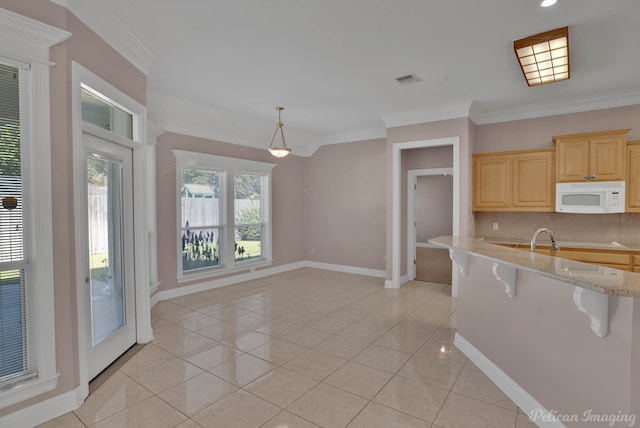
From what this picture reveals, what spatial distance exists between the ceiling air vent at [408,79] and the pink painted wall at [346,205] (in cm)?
253

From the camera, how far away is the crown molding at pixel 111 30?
7.86ft

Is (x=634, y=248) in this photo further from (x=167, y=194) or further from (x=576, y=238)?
(x=167, y=194)

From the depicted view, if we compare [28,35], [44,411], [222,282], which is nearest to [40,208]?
[28,35]

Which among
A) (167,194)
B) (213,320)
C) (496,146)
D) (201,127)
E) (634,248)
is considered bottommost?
(213,320)

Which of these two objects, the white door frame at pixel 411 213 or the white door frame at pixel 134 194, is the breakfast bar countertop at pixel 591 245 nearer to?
the white door frame at pixel 411 213

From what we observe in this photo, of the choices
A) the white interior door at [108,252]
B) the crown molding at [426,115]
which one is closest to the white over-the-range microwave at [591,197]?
the crown molding at [426,115]

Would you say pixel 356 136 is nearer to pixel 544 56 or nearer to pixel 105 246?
pixel 544 56

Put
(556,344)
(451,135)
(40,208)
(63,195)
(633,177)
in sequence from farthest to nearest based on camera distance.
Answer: (451,135) → (633,177) → (63,195) → (40,208) → (556,344)

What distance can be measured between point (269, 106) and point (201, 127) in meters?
1.31

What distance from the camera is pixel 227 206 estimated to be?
19.9ft

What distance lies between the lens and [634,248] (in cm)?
422

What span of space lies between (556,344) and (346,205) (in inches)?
210

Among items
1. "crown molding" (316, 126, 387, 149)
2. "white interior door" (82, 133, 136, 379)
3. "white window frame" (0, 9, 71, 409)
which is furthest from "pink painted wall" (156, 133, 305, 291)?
"white window frame" (0, 9, 71, 409)

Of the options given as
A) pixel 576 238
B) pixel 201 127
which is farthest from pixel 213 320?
pixel 576 238
